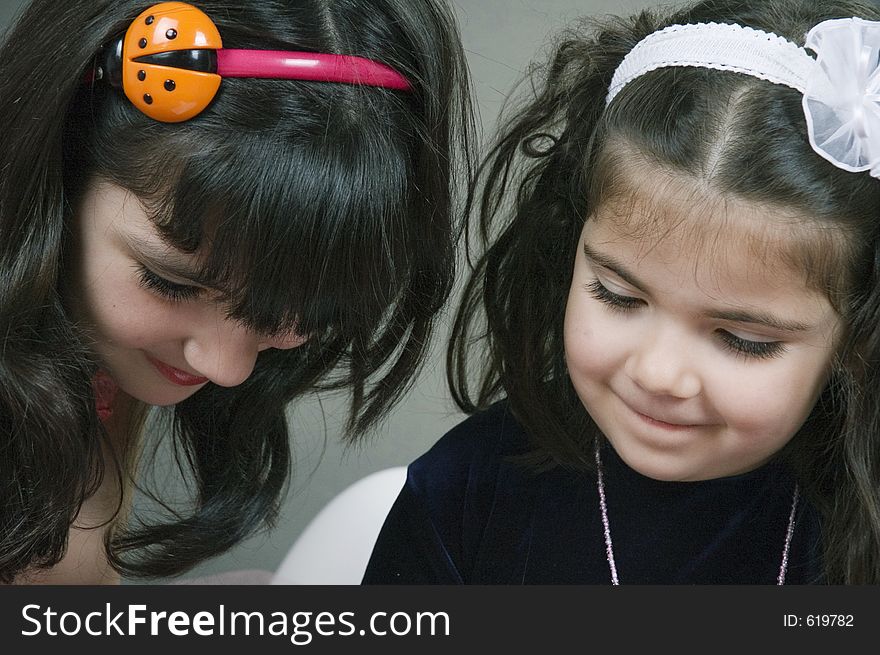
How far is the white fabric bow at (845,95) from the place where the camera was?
812mm

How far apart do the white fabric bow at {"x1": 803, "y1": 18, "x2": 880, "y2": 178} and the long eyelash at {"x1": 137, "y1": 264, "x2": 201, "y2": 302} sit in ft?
1.61

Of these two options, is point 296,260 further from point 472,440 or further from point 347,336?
point 472,440

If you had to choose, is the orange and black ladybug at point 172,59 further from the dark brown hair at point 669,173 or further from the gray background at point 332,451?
the gray background at point 332,451

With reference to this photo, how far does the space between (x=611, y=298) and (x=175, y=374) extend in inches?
15.7

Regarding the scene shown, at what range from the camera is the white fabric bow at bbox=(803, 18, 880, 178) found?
81cm

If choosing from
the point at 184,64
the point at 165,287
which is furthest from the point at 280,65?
the point at 165,287

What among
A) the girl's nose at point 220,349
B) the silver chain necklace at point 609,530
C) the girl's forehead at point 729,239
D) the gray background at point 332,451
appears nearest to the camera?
the girl's forehead at point 729,239

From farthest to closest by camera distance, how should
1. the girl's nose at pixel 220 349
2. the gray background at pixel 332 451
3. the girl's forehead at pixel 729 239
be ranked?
the gray background at pixel 332 451, the girl's nose at pixel 220 349, the girl's forehead at pixel 729 239

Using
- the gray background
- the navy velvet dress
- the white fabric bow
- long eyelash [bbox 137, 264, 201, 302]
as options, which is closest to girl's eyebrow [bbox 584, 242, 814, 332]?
the white fabric bow

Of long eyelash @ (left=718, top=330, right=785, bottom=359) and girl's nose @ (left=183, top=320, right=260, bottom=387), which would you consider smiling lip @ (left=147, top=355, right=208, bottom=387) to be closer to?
girl's nose @ (left=183, top=320, right=260, bottom=387)

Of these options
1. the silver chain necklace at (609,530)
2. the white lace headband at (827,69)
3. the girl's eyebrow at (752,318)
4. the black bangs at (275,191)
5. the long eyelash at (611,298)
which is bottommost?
the silver chain necklace at (609,530)

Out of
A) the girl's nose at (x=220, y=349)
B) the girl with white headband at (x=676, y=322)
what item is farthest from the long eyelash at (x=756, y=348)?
→ the girl's nose at (x=220, y=349)

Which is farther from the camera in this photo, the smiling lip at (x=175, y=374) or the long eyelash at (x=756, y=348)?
the smiling lip at (x=175, y=374)

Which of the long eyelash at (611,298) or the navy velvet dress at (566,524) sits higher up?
the long eyelash at (611,298)
